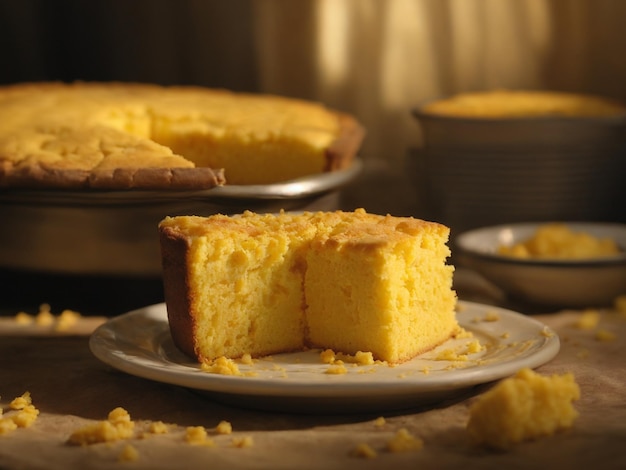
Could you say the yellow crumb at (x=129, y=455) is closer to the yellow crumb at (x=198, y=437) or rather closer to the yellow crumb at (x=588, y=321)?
the yellow crumb at (x=198, y=437)

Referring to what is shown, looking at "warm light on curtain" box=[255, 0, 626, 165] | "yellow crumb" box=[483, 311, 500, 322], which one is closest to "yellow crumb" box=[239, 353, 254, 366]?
"yellow crumb" box=[483, 311, 500, 322]

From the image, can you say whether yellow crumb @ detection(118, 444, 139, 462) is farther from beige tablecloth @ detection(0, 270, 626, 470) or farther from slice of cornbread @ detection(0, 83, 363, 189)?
slice of cornbread @ detection(0, 83, 363, 189)

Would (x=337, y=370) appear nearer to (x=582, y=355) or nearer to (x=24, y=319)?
(x=582, y=355)

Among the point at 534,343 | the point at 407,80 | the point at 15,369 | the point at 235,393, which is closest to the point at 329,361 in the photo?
the point at 235,393

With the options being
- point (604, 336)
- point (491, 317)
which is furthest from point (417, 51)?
point (491, 317)

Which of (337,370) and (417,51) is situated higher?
(417,51)
